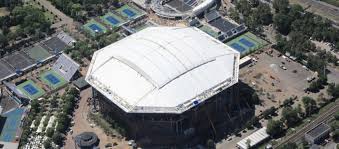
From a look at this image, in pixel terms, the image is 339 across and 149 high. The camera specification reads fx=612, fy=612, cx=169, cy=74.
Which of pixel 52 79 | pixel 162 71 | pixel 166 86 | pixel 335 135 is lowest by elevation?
pixel 335 135

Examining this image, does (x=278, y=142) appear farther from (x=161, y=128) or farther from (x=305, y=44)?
(x=305, y=44)

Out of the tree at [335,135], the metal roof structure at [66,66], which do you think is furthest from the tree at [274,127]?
the metal roof structure at [66,66]

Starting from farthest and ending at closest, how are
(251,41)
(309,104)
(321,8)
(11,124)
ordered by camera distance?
1. (321,8)
2. (251,41)
3. (11,124)
4. (309,104)

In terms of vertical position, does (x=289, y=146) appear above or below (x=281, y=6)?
below

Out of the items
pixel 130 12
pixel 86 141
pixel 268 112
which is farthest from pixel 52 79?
pixel 268 112

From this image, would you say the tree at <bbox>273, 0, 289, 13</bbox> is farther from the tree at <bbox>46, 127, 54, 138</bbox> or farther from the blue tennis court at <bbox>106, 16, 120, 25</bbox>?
the tree at <bbox>46, 127, 54, 138</bbox>

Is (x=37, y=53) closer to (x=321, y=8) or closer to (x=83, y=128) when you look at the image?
(x=83, y=128)
